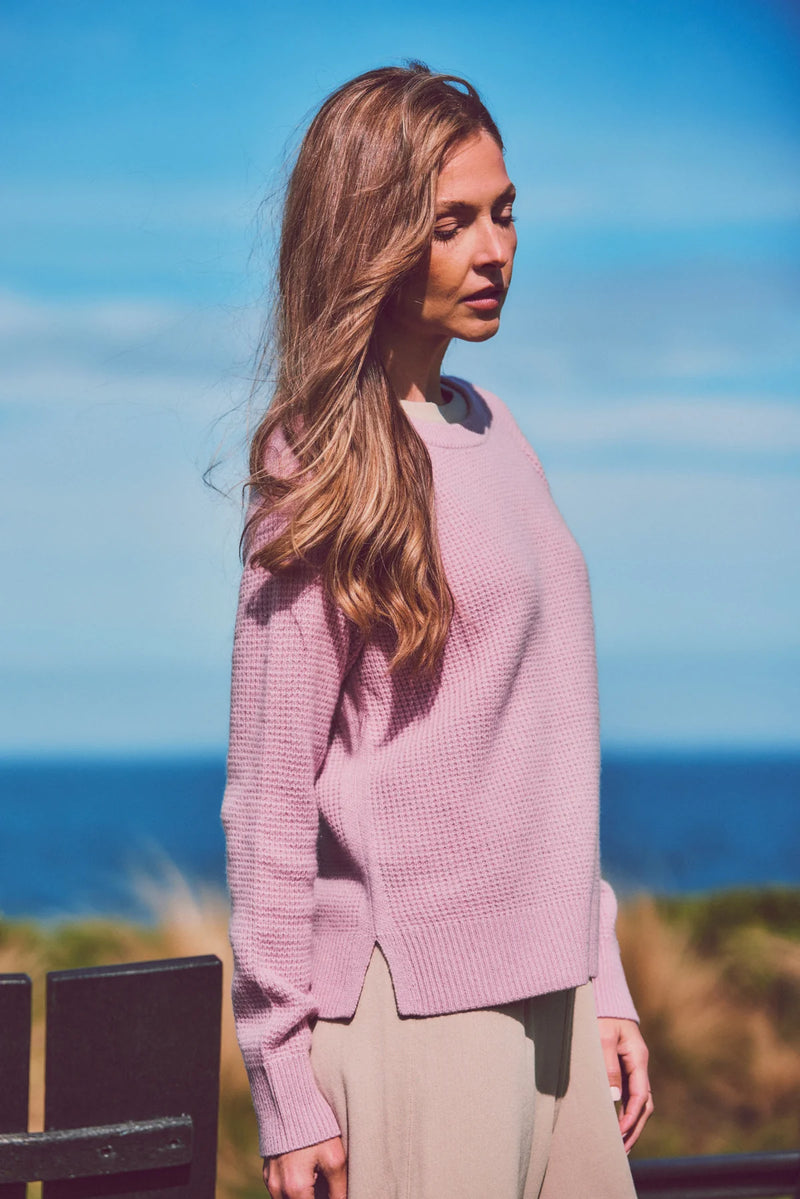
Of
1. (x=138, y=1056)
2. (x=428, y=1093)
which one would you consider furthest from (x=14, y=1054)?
(x=428, y=1093)

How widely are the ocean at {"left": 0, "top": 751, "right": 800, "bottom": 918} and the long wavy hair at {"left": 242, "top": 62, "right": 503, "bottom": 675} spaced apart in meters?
2.71

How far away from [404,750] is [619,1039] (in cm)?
49

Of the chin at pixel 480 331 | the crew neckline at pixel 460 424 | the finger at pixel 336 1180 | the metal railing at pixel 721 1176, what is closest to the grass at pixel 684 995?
the metal railing at pixel 721 1176

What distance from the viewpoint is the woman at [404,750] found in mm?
1403

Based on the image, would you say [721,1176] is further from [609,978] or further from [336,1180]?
[336,1180]

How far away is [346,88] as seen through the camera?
1.57m

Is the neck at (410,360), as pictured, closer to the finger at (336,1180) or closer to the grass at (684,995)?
the finger at (336,1180)

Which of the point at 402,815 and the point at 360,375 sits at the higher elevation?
the point at 360,375

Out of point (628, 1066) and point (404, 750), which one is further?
point (628, 1066)

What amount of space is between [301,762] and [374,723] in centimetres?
10

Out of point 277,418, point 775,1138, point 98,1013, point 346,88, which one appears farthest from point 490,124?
point 775,1138

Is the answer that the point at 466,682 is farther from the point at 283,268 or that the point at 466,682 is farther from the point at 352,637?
the point at 283,268

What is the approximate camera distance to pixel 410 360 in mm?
1616

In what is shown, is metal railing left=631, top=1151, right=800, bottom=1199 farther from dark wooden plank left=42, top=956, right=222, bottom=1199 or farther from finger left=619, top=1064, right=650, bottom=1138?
dark wooden plank left=42, top=956, right=222, bottom=1199
